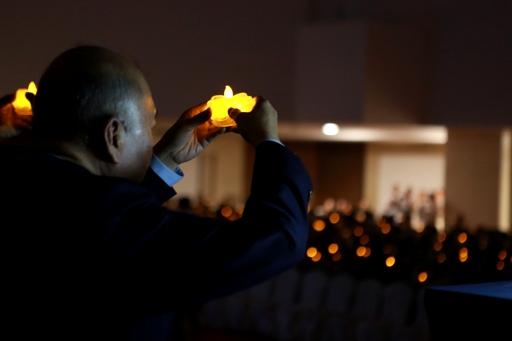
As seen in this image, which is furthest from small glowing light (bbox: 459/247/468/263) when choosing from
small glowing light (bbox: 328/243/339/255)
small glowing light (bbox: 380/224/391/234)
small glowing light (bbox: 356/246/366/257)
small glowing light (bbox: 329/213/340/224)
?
small glowing light (bbox: 329/213/340/224)

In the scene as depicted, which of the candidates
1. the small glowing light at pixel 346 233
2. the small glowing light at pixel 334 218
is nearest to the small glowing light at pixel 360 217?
the small glowing light at pixel 334 218

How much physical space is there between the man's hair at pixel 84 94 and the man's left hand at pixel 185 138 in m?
0.27

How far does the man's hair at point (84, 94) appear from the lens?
3.64 feet

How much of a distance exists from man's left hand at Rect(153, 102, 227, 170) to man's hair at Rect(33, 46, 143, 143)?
266mm

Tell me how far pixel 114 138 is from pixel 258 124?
0.79 feet

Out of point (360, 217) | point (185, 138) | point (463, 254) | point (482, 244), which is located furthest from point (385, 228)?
point (185, 138)

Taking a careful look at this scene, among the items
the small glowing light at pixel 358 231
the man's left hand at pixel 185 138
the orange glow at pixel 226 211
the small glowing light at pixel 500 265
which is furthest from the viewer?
the orange glow at pixel 226 211

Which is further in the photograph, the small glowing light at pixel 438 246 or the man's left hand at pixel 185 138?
the small glowing light at pixel 438 246

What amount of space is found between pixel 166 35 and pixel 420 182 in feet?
30.3

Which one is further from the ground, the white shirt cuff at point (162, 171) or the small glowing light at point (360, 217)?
the small glowing light at point (360, 217)

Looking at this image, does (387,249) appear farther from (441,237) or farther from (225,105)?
(225,105)

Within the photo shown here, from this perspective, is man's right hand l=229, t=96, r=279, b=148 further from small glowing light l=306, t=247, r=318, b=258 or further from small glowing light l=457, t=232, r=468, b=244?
small glowing light l=457, t=232, r=468, b=244

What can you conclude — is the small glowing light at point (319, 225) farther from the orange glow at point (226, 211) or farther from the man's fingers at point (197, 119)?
the man's fingers at point (197, 119)

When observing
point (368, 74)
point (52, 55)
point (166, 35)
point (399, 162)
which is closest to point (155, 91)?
point (166, 35)
